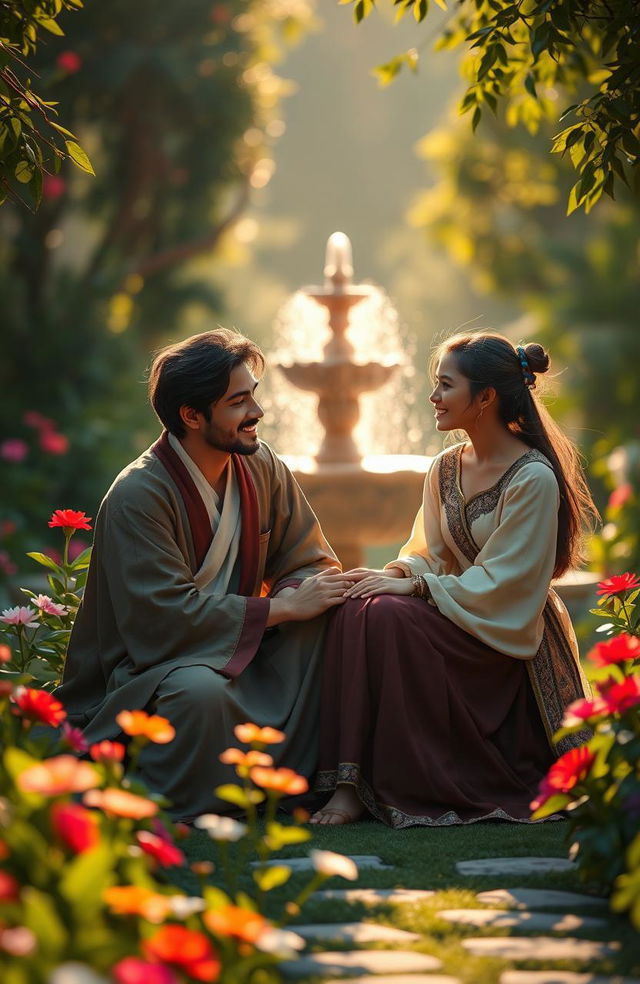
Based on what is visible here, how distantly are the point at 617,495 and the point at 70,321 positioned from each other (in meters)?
5.78

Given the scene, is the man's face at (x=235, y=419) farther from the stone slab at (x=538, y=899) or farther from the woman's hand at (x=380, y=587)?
the stone slab at (x=538, y=899)

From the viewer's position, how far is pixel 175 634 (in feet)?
12.8

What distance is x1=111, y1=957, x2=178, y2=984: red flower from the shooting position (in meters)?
1.68

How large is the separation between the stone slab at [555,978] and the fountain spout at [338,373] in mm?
4598

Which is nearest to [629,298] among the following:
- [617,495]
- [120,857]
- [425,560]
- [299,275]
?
[617,495]

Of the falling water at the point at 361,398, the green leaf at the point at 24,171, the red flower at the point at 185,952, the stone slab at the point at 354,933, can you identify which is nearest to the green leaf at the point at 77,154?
the green leaf at the point at 24,171

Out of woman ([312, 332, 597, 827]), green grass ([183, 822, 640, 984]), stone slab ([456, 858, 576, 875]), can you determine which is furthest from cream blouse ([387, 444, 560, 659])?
stone slab ([456, 858, 576, 875])

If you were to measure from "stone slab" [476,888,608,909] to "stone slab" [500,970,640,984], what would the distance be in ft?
1.32

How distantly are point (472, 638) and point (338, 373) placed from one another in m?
3.09

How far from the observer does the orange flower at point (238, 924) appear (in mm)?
1932

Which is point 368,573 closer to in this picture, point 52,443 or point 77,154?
point 77,154

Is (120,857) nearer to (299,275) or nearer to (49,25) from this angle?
(49,25)

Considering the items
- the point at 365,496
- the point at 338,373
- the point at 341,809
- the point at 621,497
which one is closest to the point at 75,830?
the point at 341,809

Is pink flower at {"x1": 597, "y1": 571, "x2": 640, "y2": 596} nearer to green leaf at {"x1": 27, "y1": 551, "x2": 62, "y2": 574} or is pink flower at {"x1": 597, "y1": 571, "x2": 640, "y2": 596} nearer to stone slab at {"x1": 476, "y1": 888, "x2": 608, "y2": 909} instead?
stone slab at {"x1": 476, "y1": 888, "x2": 608, "y2": 909}
